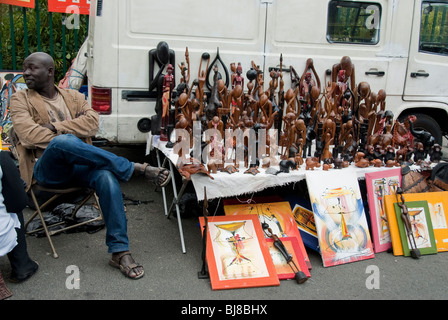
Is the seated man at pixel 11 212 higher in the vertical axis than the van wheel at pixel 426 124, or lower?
lower

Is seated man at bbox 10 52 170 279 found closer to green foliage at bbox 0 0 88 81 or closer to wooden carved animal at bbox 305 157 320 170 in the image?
wooden carved animal at bbox 305 157 320 170

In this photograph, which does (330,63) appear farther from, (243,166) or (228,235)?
(228,235)

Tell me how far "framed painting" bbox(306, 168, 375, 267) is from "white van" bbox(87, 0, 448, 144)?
1489 mm

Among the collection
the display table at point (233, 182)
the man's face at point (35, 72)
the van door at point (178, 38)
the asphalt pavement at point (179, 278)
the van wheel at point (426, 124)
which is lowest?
the asphalt pavement at point (179, 278)

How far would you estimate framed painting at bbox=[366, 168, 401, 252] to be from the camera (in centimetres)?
319

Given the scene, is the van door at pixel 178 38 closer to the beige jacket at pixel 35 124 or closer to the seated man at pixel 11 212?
the beige jacket at pixel 35 124

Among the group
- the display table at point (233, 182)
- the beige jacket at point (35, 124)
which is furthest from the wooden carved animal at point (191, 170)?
the beige jacket at point (35, 124)

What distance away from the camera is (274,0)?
412 centimetres

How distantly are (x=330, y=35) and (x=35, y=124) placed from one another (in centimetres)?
288

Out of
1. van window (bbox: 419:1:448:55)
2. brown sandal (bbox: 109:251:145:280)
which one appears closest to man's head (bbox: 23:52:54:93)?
brown sandal (bbox: 109:251:145:280)

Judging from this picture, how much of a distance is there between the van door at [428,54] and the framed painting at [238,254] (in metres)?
2.71

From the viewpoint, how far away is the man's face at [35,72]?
9.98ft
